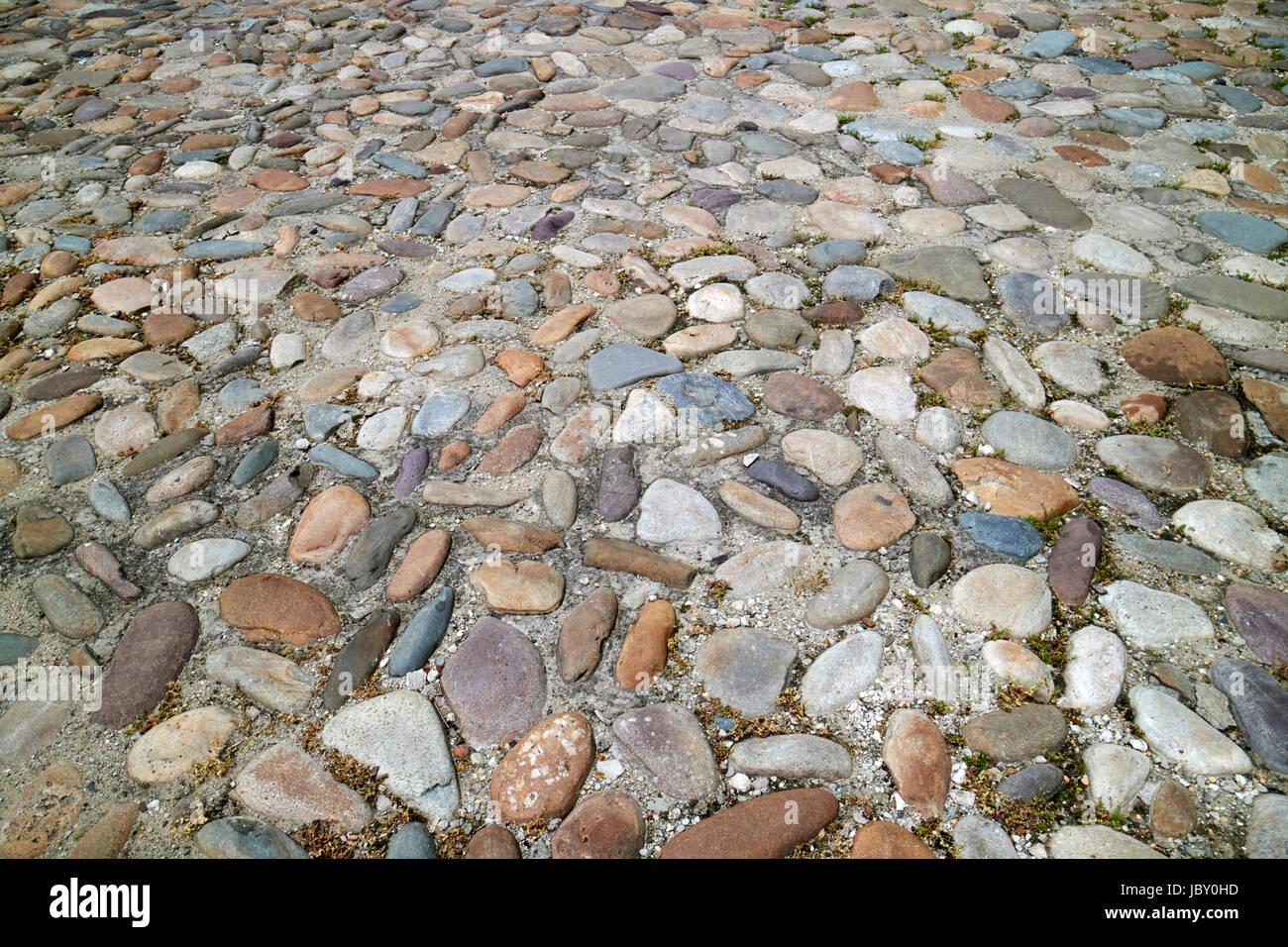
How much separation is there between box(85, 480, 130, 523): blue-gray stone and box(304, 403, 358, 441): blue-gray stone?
670 millimetres

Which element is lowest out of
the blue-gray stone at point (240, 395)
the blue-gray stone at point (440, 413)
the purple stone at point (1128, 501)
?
the blue-gray stone at point (240, 395)

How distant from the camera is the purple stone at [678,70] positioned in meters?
5.59

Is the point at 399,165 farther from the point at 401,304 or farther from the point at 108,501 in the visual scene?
the point at 108,501

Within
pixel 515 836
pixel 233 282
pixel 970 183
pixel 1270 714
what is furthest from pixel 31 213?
pixel 1270 714

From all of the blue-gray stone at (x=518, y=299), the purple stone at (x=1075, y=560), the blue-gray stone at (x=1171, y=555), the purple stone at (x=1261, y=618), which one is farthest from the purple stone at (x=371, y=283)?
the purple stone at (x=1261, y=618)

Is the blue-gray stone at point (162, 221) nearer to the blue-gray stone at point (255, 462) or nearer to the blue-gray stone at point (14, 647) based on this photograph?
the blue-gray stone at point (255, 462)

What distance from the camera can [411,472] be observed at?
2926 mm

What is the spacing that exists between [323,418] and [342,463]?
30 cm

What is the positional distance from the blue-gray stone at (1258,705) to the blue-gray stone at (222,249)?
14.5 ft

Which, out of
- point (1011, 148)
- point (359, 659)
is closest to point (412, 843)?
point (359, 659)

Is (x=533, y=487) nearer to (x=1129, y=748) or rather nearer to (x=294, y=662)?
(x=294, y=662)

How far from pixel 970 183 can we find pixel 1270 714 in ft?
10.2

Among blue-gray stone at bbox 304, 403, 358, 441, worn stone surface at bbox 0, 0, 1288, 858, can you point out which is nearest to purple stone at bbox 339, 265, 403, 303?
worn stone surface at bbox 0, 0, 1288, 858

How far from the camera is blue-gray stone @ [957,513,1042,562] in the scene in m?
2.57
